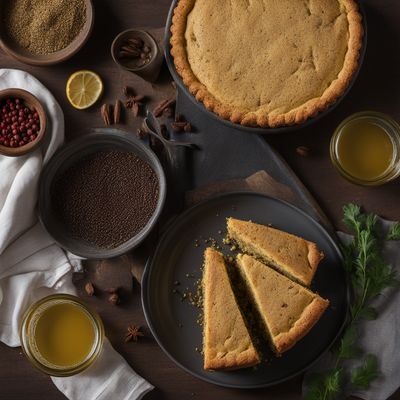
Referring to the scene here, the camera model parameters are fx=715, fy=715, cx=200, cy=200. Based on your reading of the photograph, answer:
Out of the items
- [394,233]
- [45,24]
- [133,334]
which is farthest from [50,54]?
[394,233]

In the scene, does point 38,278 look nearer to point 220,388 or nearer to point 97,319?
point 97,319

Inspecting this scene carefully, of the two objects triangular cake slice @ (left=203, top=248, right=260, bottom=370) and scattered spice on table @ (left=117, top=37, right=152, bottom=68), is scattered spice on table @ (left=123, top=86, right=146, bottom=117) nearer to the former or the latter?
scattered spice on table @ (left=117, top=37, right=152, bottom=68)

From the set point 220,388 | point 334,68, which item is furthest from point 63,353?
point 334,68

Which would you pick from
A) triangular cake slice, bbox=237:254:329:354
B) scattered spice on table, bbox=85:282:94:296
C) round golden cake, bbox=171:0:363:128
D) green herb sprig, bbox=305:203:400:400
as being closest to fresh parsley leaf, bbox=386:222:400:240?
green herb sprig, bbox=305:203:400:400

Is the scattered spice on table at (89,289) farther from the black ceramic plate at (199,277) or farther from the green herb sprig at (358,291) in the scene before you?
the green herb sprig at (358,291)

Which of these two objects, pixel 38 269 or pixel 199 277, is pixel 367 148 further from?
pixel 38 269

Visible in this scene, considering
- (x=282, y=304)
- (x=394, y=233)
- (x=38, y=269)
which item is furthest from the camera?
(x=38, y=269)
